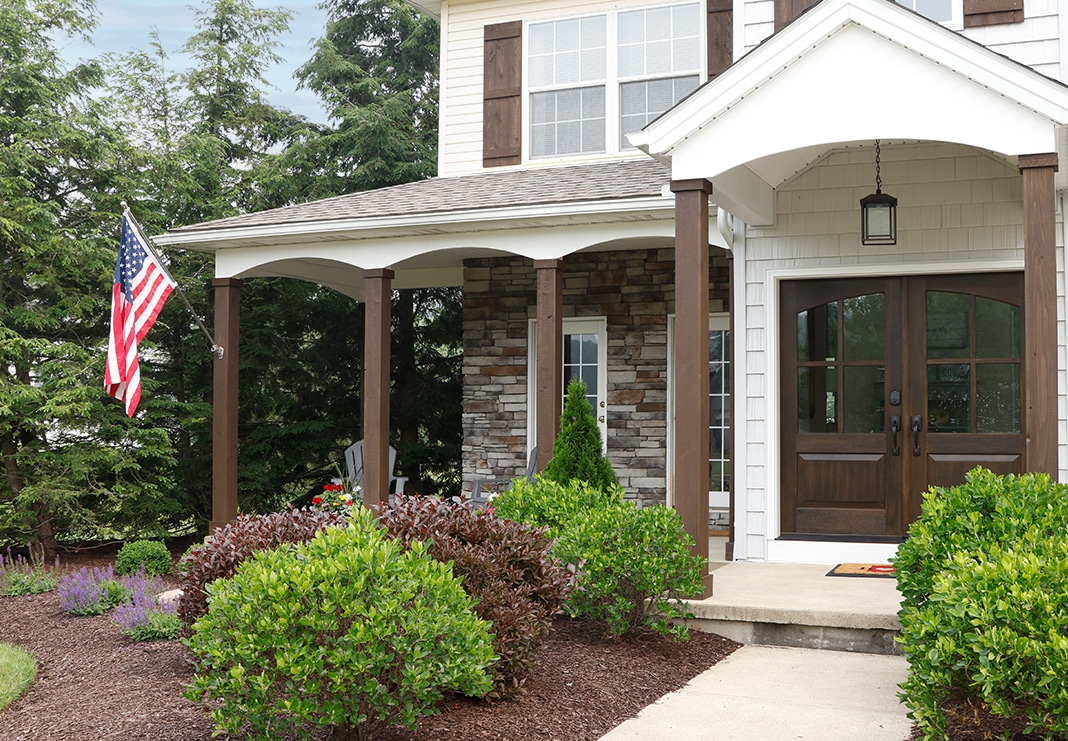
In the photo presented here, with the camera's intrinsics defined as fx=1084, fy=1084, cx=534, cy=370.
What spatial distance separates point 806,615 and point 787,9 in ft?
14.5

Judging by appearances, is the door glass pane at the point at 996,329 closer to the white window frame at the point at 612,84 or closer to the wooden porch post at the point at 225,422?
the white window frame at the point at 612,84

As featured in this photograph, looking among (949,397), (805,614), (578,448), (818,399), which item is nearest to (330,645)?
(805,614)

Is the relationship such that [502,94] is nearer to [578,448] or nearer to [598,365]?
[598,365]

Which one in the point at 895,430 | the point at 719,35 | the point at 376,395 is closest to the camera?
the point at 895,430

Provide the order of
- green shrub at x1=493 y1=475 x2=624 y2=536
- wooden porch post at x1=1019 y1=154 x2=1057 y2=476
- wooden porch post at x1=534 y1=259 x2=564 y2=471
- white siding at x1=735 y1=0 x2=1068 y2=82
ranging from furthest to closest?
wooden porch post at x1=534 y1=259 x2=564 y2=471, white siding at x1=735 y1=0 x2=1068 y2=82, green shrub at x1=493 y1=475 x2=624 y2=536, wooden porch post at x1=1019 y1=154 x2=1057 y2=476

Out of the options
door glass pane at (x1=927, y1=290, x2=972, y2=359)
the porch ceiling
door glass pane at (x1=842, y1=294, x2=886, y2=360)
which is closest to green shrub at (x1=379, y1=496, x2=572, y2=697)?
the porch ceiling

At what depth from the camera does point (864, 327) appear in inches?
302

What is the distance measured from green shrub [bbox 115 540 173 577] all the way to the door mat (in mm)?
5228

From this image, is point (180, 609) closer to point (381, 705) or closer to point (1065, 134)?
point (381, 705)

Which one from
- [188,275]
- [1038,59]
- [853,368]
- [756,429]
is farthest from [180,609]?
[188,275]

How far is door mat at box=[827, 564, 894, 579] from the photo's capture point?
6965mm

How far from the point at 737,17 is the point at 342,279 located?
18.2 ft

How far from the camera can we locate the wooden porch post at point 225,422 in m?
9.97

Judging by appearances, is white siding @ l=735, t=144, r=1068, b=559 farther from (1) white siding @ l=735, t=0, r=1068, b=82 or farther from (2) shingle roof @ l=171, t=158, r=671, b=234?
(2) shingle roof @ l=171, t=158, r=671, b=234
